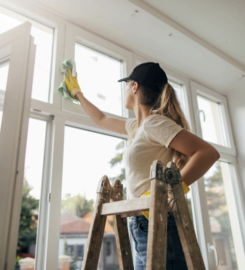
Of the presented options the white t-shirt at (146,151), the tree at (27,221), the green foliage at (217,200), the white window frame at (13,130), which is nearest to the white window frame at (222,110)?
the green foliage at (217,200)

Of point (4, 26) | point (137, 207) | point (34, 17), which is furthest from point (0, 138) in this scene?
point (34, 17)

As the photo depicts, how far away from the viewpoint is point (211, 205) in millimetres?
2188

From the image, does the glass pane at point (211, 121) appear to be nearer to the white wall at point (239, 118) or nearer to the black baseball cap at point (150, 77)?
the white wall at point (239, 118)

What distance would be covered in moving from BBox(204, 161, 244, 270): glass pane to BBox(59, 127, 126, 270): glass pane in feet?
3.28

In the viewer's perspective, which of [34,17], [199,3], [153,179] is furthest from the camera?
[199,3]

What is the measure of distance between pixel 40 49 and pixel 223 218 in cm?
200

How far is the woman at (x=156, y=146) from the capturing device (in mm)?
916

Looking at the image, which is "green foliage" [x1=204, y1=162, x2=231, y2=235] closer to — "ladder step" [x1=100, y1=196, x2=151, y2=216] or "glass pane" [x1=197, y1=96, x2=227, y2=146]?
"glass pane" [x1=197, y1=96, x2=227, y2=146]

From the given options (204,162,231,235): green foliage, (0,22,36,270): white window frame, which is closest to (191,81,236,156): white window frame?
(204,162,231,235): green foliage

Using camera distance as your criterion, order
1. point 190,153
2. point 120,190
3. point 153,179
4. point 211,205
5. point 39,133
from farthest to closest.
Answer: point 211,205 < point 39,133 < point 120,190 < point 190,153 < point 153,179

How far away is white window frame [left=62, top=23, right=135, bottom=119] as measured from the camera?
1533 mm

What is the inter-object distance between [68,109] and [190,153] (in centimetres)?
81

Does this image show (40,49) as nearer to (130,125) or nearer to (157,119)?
(130,125)

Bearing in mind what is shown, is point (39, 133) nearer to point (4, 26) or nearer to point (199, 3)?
point (4, 26)
